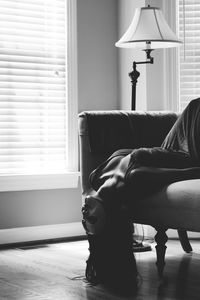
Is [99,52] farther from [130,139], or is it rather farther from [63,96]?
[130,139]

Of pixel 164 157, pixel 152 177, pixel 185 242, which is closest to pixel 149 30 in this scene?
pixel 164 157

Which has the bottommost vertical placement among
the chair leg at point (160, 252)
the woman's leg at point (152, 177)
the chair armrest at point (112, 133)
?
the chair leg at point (160, 252)

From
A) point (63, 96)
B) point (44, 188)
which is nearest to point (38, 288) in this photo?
point (44, 188)

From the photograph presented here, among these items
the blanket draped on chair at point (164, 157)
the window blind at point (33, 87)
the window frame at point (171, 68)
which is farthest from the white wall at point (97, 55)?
the blanket draped on chair at point (164, 157)

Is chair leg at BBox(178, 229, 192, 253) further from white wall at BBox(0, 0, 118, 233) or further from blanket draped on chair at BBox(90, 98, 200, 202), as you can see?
white wall at BBox(0, 0, 118, 233)

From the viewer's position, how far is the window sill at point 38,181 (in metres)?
4.60

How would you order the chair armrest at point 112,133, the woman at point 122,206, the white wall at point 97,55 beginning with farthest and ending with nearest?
the white wall at point 97,55 → the chair armrest at point 112,133 → the woman at point 122,206

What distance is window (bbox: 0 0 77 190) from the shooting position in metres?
4.67

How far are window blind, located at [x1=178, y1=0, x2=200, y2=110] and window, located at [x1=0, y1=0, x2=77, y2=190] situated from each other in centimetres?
88

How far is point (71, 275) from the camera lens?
341 cm

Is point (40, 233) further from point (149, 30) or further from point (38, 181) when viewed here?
point (149, 30)

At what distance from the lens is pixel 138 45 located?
4.33 meters

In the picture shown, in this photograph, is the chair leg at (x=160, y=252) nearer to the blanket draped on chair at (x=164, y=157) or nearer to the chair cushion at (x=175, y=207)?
the chair cushion at (x=175, y=207)

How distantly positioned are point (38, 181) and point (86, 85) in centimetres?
92
